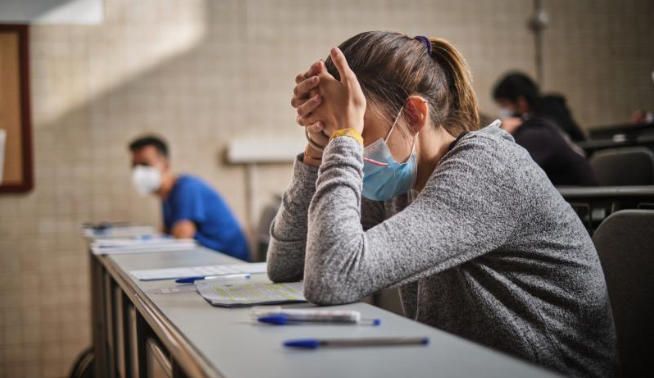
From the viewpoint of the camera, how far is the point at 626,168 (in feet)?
8.78

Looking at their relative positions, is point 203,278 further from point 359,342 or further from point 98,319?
point 98,319

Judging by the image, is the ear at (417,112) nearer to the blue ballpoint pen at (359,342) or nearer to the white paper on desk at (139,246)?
the blue ballpoint pen at (359,342)

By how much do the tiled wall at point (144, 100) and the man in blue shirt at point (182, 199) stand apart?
33cm

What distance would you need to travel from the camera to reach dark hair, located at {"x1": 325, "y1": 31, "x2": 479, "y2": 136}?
1177 millimetres

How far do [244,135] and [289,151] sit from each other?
0.28 metres

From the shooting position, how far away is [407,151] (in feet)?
3.96

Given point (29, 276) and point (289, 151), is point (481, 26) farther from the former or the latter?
point (29, 276)

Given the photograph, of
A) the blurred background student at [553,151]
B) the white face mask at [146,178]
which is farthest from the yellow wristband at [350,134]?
the white face mask at [146,178]

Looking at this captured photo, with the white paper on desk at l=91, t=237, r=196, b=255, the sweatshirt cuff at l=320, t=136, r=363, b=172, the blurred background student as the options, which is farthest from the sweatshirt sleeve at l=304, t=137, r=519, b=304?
the blurred background student

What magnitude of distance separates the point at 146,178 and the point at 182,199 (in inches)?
10.3

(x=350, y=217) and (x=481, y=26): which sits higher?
(x=481, y=26)

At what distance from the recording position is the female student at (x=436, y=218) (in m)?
0.98

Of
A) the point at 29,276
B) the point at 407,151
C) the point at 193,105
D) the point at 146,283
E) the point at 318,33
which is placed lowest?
the point at 29,276

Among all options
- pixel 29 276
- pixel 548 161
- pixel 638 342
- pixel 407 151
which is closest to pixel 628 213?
pixel 638 342
